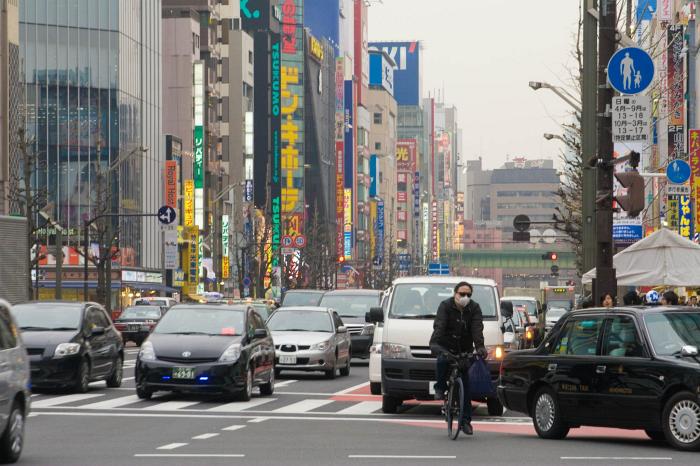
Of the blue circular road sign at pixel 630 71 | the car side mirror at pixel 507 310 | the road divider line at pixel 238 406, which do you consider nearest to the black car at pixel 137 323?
the road divider line at pixel 238 406

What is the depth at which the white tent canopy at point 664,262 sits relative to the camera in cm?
2503

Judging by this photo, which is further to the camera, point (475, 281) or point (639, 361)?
point (475, 281)

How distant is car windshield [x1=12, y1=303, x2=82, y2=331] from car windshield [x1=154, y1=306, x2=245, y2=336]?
6.15 feet

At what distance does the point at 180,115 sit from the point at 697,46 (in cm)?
5410

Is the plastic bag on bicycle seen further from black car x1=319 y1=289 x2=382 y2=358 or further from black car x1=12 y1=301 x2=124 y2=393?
black car x1=319 y1=289 x2=382 y2=358

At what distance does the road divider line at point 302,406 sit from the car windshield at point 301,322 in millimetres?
8344

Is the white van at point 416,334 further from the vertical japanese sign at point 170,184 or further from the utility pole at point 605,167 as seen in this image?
the vertical japanese sign at point 170,184

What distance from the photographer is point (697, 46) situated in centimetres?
6962

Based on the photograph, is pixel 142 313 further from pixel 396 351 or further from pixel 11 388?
pixel 11 388

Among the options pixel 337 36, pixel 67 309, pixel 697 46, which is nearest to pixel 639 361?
pixel 67 309

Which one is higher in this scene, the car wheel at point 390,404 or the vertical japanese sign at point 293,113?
the vertical japanese sign at point 293,113

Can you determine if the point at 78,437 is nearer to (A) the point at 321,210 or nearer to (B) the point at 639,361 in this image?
(B) the point at 639,361

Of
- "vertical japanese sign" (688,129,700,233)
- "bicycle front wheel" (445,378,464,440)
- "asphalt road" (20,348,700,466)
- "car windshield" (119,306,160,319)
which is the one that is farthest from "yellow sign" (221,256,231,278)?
"bicycle front wheel" (445,378,464,440)

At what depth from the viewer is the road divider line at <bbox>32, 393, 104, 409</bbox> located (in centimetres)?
2372
